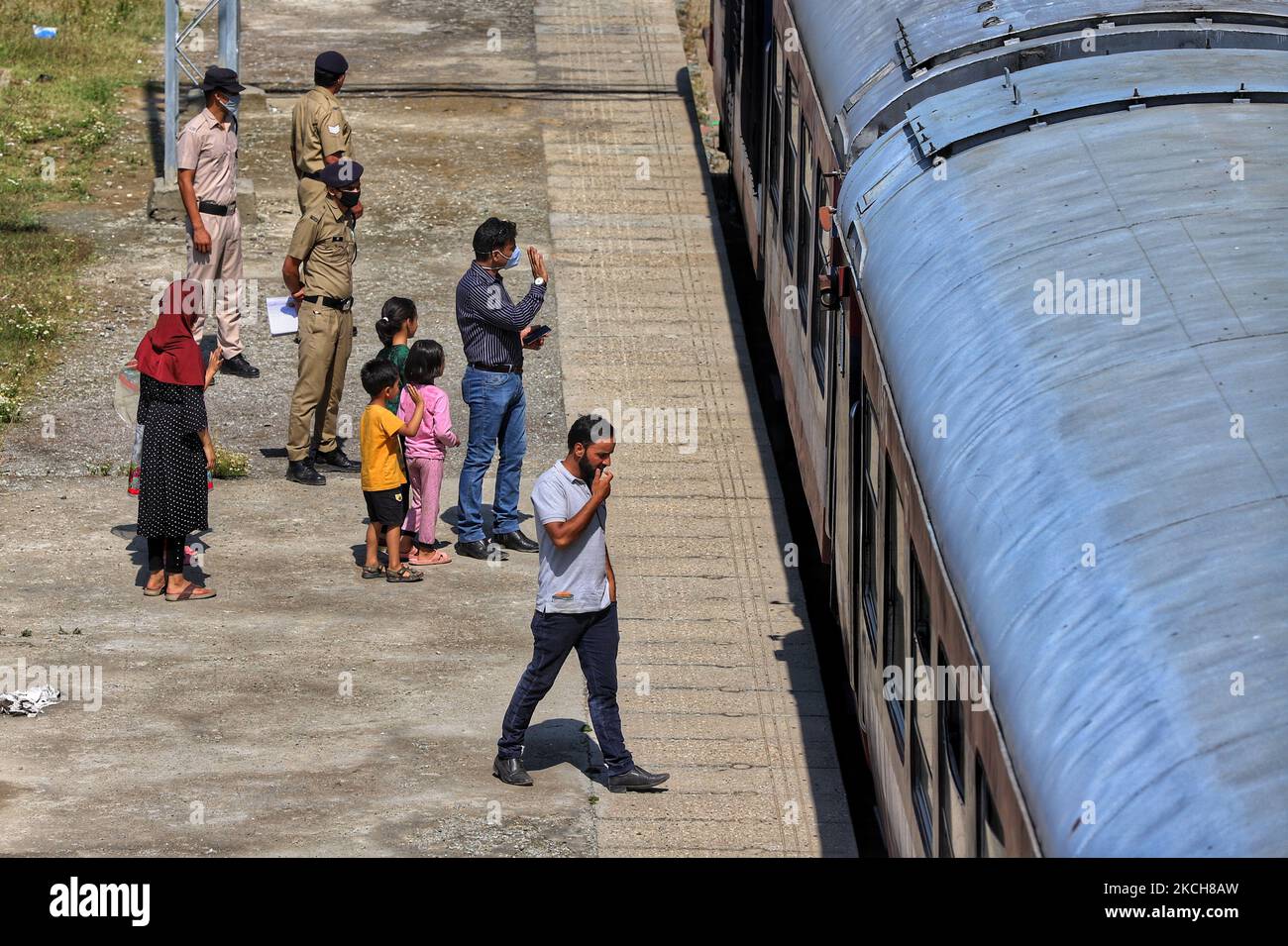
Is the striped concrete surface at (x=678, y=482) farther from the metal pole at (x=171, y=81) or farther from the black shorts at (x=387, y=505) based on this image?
the metal pole at (x=171, y=81)

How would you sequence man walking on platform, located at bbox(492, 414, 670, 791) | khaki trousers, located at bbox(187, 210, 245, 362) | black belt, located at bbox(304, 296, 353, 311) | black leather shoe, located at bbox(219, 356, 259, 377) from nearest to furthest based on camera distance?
man walking on platform, located at bbox(492, 414, 670, 791) → black belt, located at bbox(304, 296, 353, 311) → khaki trousers, located at bbox(187, 210, 245, 362) → black leather shoe, located at bbox(219, 356, 259, 377)

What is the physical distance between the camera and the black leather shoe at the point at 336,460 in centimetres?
1262

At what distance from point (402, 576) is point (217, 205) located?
3757 mm

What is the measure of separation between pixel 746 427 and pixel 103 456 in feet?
14.5

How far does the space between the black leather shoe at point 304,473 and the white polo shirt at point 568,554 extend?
4311 mm

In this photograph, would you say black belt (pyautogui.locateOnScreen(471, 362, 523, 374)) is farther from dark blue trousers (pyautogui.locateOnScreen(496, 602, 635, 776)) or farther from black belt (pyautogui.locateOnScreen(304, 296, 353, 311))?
dark blue trousers (pyautogui.locateOnScreen(496, 602, 635, 776))

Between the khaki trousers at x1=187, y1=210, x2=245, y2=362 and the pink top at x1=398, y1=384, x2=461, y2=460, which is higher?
the khaki trousers at x1=187, y1=210, x2=245, y2=362

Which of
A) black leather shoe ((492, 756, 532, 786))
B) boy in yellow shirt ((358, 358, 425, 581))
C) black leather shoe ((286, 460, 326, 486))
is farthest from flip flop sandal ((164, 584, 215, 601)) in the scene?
black leather shoe ((492, 756, 532, 786))

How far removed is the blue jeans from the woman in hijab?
167 cm

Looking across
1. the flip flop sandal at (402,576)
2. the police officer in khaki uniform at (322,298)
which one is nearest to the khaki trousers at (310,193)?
the police officer in khaki uniform at (322,298)

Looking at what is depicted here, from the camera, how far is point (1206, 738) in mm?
4109

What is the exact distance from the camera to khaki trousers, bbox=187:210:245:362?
529 inches

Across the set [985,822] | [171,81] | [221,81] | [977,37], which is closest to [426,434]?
[221,81]

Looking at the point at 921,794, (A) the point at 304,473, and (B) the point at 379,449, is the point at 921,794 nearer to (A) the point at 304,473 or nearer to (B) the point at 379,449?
(B) the point at 379,449
